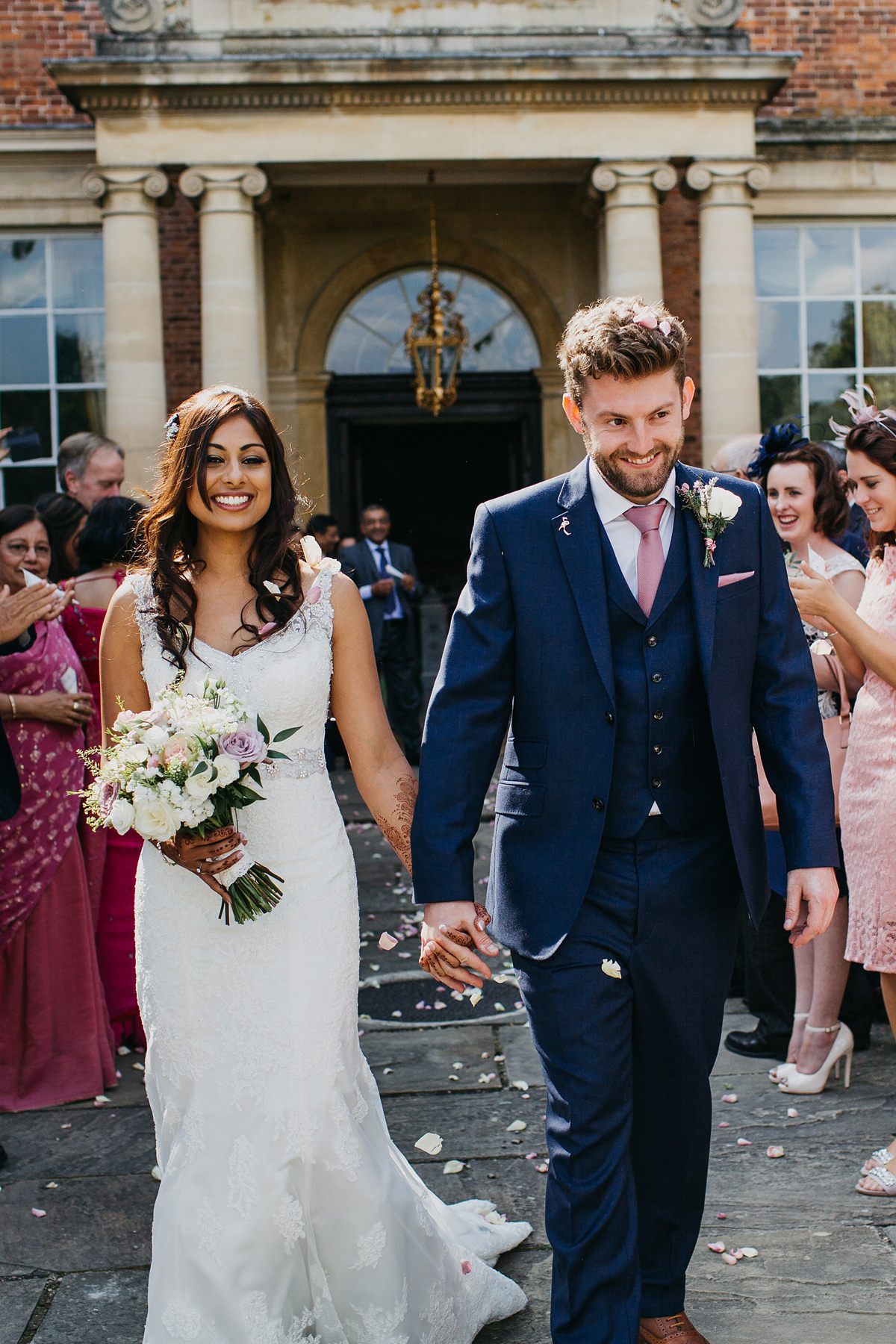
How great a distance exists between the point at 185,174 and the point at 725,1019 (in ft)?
29.0

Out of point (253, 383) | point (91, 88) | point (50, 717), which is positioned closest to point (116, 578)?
point (50, 717)

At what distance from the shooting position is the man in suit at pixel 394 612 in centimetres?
1170

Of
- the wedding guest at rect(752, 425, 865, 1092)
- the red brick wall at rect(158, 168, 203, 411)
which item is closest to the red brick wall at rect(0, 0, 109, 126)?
the red brick wall at rect(158, 168, 203, 411)

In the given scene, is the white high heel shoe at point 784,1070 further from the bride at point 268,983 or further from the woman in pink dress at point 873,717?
the bride at point 268,983

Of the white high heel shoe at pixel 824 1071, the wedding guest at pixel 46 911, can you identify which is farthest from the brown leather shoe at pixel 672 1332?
the wedding guest at pixel 46 911

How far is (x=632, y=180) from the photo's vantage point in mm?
11562

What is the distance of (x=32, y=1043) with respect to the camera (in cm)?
480

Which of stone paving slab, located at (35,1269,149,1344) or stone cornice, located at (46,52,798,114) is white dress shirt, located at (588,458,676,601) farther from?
stone cornice, located at (46,52,798,114)

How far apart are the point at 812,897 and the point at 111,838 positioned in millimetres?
3268

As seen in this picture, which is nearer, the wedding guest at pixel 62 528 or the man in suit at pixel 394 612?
the wedding guest at pixel 62 528

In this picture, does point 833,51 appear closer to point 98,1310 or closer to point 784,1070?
point 784,1070

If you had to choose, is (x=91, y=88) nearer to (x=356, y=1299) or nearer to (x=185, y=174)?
(x=185, y=174)

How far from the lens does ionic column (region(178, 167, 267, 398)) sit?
37.4 ft

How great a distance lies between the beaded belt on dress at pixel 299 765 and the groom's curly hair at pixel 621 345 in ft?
3.33
